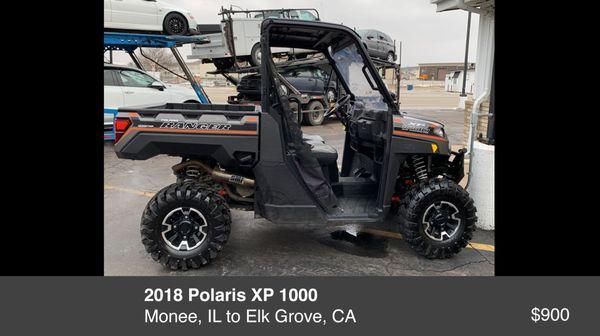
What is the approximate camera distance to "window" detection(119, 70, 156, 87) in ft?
28.3

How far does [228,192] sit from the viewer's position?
3.77 meters

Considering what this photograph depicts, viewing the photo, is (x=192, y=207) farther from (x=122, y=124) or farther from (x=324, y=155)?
(x=324, y=155)

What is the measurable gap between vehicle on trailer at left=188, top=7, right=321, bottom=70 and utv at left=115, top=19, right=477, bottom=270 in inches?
309

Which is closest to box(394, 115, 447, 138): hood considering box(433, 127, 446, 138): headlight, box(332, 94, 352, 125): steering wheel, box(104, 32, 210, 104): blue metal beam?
box(433, 127, 446, 138): headlight

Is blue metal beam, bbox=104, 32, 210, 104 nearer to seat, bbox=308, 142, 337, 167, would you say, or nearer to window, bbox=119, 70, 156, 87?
window, bbox=119, 70, 156, 87

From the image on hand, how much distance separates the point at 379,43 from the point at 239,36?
5529mm

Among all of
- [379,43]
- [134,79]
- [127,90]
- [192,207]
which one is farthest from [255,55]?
[192,207]

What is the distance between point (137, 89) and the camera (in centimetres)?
863

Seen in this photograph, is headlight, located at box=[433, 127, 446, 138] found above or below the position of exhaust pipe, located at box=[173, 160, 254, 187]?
above
